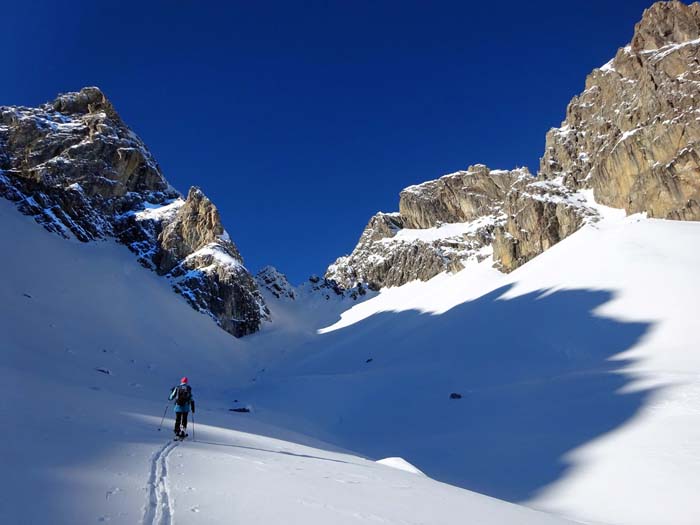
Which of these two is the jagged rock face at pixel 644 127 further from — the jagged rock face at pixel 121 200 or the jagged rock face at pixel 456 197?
the jagged rock face at pixel 121 200

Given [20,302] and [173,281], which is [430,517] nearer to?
[20,302]

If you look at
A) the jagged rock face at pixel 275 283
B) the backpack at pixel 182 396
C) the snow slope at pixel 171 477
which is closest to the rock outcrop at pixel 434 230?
the jagged rock face at pixel 275 283

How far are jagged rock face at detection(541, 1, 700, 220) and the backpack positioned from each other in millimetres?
63139

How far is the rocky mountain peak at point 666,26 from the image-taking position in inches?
2694

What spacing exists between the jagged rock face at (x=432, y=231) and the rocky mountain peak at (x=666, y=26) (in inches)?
1545

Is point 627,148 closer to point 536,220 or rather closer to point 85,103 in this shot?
point 536,220

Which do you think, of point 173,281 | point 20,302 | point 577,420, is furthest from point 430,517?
point 173,281

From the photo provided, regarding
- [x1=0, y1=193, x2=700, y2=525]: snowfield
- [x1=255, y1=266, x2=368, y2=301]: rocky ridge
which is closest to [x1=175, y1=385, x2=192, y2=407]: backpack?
[x1=0, y1=193, x2=700, y2=525]: snowfield

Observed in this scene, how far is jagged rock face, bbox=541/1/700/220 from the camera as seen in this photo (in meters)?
57.4

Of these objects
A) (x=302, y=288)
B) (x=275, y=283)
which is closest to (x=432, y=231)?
(x=302, y=288)

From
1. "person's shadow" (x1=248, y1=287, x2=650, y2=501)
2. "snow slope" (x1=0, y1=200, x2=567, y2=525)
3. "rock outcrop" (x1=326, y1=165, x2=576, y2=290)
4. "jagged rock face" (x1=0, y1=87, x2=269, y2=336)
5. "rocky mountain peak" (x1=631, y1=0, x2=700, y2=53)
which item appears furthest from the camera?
"rock outcrop" (x1=326, y1=165, x2=576, y2=290)

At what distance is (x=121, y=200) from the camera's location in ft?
276

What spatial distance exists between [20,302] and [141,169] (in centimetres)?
5653

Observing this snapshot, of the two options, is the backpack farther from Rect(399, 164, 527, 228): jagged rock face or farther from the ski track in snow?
Rect(399, 164, 527, 228): jagged rock face
